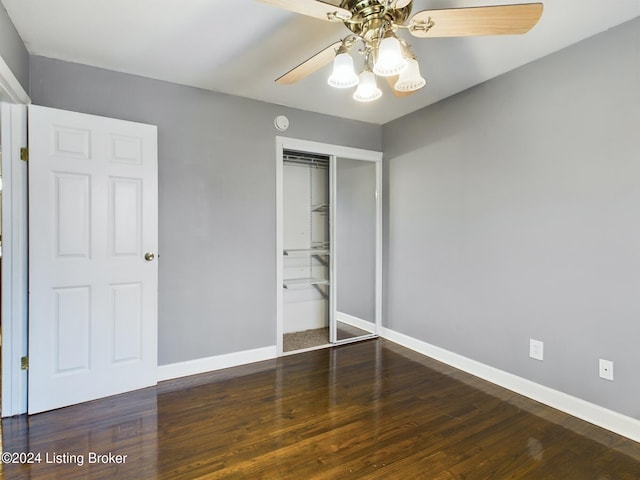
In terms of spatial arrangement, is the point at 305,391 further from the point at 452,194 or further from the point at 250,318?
the point at 452,194

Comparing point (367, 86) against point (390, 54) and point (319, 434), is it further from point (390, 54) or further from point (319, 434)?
point (319, 434)

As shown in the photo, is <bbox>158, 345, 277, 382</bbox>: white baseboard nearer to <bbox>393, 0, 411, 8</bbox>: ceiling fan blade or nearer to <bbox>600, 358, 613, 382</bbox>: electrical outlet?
<bbox>600, 358, 613, 382</bbox>: electrical outlet

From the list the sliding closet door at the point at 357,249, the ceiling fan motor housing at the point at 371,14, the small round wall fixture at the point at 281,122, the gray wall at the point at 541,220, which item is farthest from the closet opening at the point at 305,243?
the ceiling fan motor housing at the point at 371,14

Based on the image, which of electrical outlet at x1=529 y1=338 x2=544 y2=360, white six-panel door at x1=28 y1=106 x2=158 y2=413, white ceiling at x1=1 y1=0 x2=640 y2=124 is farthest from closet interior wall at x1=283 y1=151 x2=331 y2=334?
electrical outlet at x1=529 y1=338 x2=544 y2=360

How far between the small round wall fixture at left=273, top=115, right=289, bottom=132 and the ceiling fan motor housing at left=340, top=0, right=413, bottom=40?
1.84 meters

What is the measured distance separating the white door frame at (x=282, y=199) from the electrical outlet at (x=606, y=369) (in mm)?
2091

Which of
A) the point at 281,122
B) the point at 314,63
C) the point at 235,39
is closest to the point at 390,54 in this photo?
the point at 314,63

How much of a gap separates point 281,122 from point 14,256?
91.8 inches

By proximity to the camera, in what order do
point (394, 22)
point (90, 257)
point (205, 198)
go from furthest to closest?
point (205, 198) < point (90, 257) < point (394, 22)

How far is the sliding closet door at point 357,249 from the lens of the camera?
3.81 meters

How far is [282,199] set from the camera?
3359 millimetres

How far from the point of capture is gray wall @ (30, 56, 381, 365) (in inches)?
105

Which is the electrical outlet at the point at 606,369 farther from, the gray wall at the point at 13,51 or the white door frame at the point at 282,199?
the gray wall at the point at 13,51

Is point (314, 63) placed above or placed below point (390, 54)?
above
